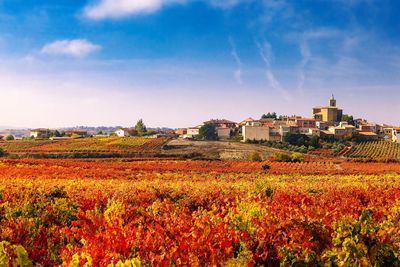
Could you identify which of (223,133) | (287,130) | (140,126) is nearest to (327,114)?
(287,130)

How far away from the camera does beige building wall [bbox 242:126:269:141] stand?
361 ft

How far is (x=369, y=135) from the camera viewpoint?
121 meters

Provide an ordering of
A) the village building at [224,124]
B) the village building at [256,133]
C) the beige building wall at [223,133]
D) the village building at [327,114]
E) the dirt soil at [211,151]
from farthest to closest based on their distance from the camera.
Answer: the village building at [327,114] < the village building at [224,124] < the beige building wall at [223,133] < the village building at [256,133] < the dirt soil at [211,151]

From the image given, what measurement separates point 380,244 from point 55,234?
5.24 metres

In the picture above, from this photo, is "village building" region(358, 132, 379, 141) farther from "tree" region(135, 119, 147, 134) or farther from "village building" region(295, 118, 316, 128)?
"tree" region(135, 119, 147, 134)

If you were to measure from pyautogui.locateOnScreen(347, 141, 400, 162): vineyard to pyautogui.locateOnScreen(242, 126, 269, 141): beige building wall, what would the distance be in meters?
23.2

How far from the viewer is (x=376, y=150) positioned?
324ft

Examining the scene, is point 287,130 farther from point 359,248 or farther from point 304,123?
point 359,248

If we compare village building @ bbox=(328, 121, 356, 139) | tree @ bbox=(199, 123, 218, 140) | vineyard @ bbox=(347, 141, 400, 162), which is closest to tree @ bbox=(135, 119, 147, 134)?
tree @ bbox=(199, 123, 218, 140)

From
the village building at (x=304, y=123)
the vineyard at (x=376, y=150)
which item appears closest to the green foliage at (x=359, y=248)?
the vineyard at (x=376, y=150)

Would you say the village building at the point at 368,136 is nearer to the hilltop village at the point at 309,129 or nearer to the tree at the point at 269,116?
the hilltop village at the point at 309,129

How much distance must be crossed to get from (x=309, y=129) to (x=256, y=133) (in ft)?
62.2

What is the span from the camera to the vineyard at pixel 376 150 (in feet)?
285

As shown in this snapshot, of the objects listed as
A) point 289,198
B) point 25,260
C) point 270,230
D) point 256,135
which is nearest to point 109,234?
point 25,260
